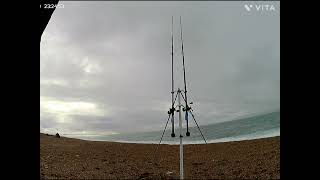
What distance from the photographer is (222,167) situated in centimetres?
1847

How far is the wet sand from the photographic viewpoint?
16875 millimetres

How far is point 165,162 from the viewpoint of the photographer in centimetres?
2105

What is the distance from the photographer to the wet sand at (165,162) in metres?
16.9
